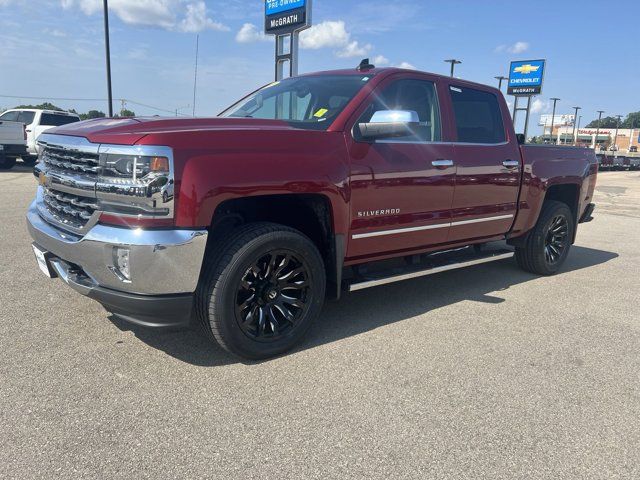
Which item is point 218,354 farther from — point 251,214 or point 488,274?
point 488,274

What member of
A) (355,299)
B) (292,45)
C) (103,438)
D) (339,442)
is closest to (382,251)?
(355,299)

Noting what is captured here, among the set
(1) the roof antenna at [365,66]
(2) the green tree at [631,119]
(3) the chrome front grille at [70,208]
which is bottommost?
(3) the chrome front grille at [70,208]

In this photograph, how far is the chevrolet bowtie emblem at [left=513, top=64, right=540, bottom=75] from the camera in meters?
34.1

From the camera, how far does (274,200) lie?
343 centimetres

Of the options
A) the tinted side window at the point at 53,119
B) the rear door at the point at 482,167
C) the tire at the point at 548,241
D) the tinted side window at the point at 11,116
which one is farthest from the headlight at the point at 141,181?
the tinted side window at the point at 11,116

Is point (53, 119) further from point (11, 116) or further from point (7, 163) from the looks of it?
point (7, 163)

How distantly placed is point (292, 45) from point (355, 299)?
31.8 ft

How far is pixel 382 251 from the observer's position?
4035 mm

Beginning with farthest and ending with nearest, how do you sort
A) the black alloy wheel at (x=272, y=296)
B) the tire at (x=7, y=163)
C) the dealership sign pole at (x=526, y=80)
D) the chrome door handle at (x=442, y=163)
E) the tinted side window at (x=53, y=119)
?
the dealership sign pole at (x=526, y=80) → the tinted side window at (x=53, y=119) → the tire at (x=7, y=163) → the chrome door handle at (x=442, y=163) → the black alloy wheel at (x=272, y=296)

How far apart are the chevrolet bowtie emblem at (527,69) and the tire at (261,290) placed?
117 feet

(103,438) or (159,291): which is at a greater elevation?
(159,291)

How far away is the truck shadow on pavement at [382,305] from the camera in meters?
3.53

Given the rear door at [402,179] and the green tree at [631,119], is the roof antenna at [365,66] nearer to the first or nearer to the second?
the rear door at [402,179]

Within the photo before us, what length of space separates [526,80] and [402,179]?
1382 inches
